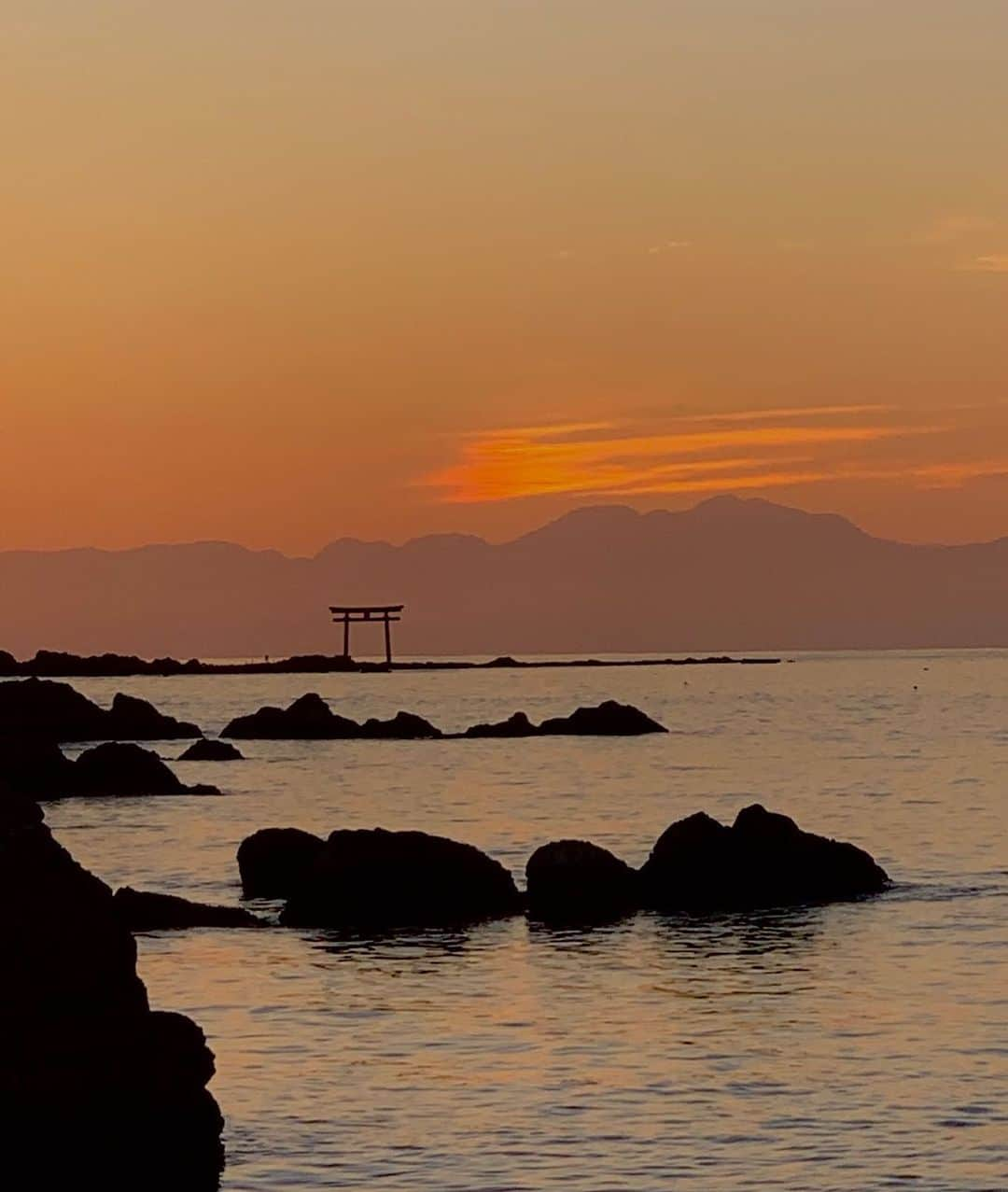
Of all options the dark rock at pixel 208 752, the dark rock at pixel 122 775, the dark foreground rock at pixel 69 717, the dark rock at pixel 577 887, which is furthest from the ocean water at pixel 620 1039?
the dark foreground rock at pixel 69 717

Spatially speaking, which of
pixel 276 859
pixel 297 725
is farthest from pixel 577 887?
pixel 297 725

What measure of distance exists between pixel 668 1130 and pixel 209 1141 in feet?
17.2

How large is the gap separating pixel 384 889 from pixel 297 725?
305ft

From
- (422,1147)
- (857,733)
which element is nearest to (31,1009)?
(422,1147)

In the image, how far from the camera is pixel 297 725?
135 metres

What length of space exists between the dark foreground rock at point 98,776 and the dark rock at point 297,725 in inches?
1888

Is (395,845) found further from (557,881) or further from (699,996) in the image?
(699,996)

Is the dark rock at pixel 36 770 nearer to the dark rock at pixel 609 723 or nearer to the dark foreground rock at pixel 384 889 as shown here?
the dark foreground rock at pixel 384 889

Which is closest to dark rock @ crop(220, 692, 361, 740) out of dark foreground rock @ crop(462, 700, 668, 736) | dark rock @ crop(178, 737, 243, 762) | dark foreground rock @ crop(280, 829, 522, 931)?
dark foreground rock @ crop(462, 700, 668, 736)

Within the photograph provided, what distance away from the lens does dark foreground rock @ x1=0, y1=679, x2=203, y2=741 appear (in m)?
121

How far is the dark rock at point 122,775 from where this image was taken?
82.7 meters

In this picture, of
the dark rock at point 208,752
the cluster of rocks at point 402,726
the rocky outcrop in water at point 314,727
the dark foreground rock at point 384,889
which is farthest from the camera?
the cluster of rocks at point 402,726

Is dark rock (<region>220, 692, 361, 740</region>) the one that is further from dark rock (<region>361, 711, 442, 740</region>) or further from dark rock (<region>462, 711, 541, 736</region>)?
dark rock (<region>462, 711, 541, 736</region>)

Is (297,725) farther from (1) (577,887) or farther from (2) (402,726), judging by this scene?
(1) (577,887)
